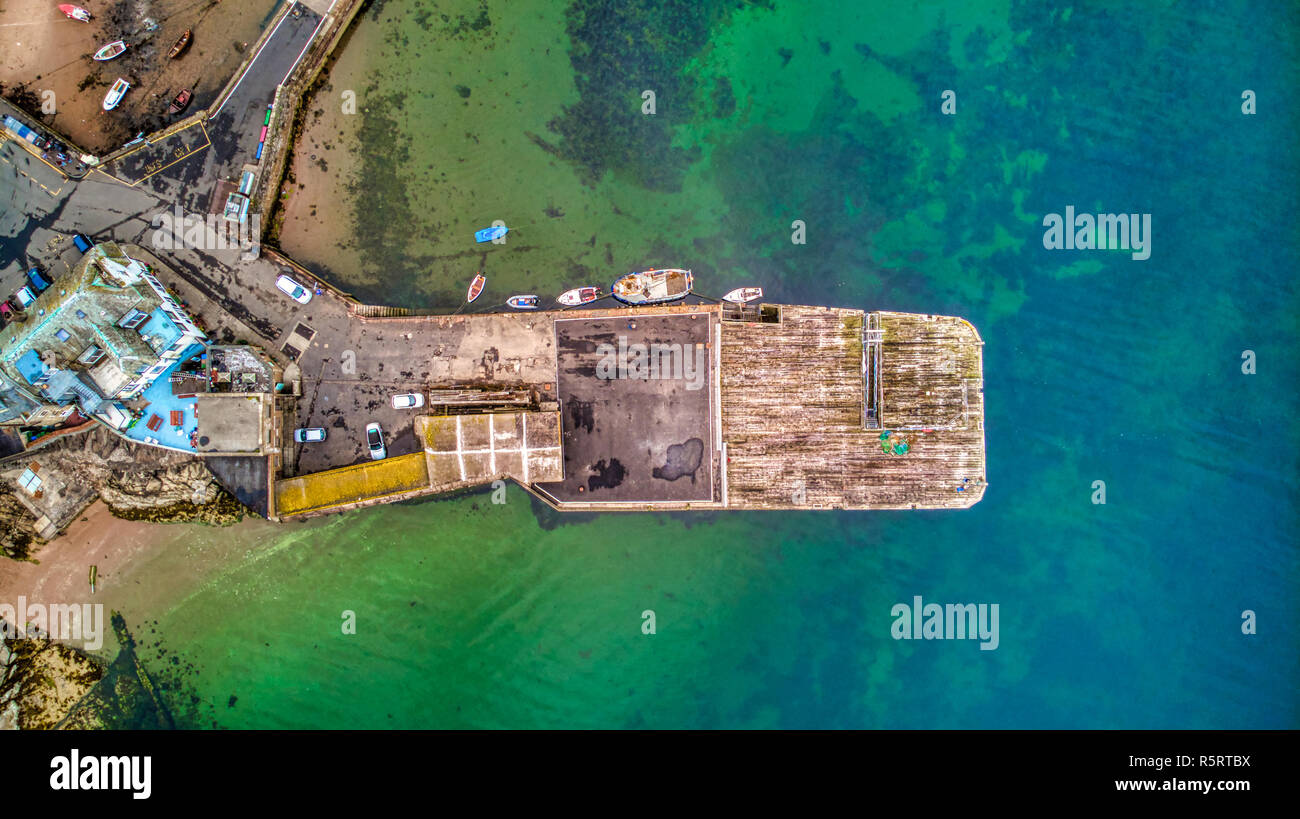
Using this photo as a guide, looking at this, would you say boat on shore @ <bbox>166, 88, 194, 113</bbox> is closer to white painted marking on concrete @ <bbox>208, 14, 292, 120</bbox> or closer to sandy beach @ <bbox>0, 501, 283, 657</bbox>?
white painted marking on concrete @ <bbox>208, 14, 292, 120</bbox>

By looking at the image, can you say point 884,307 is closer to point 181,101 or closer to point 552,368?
point 552,368

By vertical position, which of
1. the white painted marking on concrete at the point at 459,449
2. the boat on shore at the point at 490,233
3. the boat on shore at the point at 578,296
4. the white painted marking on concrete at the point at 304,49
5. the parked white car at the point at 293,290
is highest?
the white painted marking on concrete at the point at 304,49

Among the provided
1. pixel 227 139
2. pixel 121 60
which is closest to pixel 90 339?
pixel 227 139

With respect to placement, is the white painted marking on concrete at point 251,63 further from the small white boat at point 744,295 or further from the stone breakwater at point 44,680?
the stone breakwater at point 44,680

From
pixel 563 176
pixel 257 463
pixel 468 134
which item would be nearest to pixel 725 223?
pixel 563 176

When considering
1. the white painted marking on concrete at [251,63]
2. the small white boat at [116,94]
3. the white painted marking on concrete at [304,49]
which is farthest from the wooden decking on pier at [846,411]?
the small white boat at [116,94]
